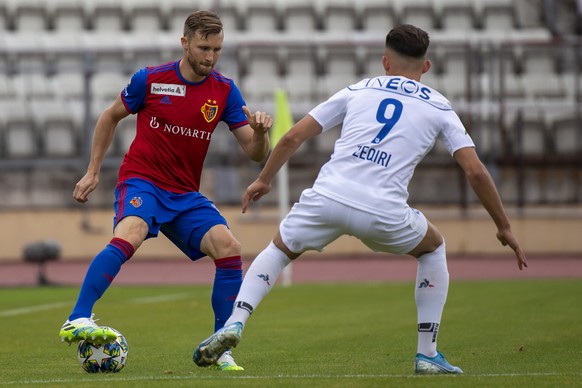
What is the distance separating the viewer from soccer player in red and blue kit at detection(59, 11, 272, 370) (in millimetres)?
7129

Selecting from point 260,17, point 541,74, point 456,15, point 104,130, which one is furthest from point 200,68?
point 456,15

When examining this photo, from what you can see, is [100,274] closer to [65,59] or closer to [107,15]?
[65,59]

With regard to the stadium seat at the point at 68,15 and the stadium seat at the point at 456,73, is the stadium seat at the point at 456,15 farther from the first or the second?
the stadium seat at the point at 68,15

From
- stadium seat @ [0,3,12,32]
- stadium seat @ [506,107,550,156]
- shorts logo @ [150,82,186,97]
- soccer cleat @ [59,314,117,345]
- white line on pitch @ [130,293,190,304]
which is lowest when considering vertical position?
white line on pitch @ [130,293,190,304]

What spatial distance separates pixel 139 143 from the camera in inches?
291

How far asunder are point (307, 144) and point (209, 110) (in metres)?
14.3

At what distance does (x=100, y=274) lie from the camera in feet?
22.5

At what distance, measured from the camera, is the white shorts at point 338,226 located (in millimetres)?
6207

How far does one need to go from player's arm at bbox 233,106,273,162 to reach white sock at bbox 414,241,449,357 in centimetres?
128

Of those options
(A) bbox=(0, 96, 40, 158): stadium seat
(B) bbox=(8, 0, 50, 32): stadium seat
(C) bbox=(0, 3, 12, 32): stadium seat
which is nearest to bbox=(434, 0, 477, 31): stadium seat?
(B) bbox=(8, 0, 50, 32): stadium seat

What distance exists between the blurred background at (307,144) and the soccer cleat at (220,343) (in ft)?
48.7

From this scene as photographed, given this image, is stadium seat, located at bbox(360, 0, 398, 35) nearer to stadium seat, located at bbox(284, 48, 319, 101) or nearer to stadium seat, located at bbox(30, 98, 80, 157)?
stadium seat, located at bbox(284, 48, 319, 101)

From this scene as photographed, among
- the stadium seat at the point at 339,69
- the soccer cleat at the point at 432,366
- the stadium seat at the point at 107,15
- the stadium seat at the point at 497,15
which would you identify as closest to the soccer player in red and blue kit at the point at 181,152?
the soccer cleat at the point at 432,366

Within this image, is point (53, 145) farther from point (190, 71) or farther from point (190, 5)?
point (190, 71)
